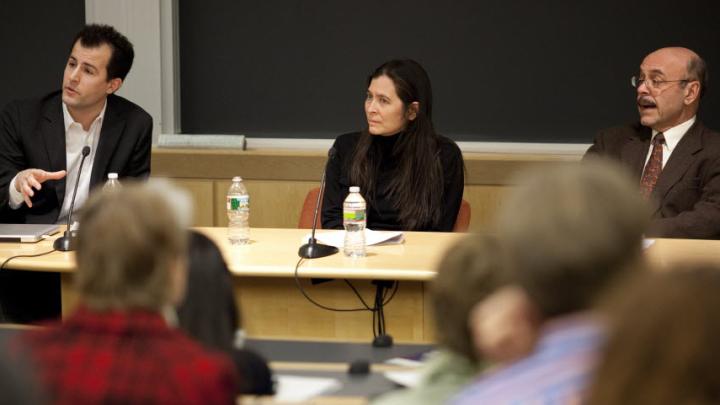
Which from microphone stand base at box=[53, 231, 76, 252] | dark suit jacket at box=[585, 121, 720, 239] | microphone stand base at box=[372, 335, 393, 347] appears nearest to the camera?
microphone stand base at box=[372, 335, 393, 347]

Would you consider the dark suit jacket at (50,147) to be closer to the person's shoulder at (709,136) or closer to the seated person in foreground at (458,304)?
the person's shoulder at (709,136)

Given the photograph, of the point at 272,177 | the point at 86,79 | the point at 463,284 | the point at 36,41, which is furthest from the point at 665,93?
the point at 36,41

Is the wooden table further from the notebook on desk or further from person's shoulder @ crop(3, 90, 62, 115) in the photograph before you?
person's shoulder @ crop(3, 90, 62, 115)

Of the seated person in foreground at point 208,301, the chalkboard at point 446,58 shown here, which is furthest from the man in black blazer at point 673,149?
the seated person in foreground at point 208,301

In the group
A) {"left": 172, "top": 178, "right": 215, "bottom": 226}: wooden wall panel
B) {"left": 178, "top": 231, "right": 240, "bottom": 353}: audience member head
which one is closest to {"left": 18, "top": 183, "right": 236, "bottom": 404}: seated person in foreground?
{"left": 178, "top": 231, "right": 240, "bottom": 353}: audience member head

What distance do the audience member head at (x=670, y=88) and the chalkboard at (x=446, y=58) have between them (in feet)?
3.12

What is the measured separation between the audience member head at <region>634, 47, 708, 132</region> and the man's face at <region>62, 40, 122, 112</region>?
90.6 inches

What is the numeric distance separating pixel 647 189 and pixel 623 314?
3.30 m

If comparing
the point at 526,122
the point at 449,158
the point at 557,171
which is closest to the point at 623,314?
the point at 557,171

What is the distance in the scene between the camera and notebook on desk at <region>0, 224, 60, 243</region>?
387 cm

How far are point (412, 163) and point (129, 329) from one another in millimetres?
2761

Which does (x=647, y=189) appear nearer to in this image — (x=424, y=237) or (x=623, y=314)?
(x=424, y=237)

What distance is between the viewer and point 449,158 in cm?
441

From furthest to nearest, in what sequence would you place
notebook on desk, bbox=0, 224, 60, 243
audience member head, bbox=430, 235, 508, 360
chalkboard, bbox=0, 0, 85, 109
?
chalkboard, bbox=0, 0, 85, 109 → notebook on desk, bbox=0, 224, 60, 243 → audience member head, bbox=430, 235, 508, 360
